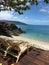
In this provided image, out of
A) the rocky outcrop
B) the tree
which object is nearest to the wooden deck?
the tree

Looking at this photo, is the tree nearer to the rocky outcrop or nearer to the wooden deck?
the wooden deck

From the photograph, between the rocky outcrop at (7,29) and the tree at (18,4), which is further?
the rocky outcrop at (7,29)

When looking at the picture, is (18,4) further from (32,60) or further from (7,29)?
(7,29)

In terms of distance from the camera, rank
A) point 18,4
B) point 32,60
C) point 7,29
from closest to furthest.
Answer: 1. point 32,60
2. point 18,4
3. point 7,29

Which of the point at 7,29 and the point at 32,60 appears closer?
the point at 32,60

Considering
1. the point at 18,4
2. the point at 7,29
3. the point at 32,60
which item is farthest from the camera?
the point at 7,29

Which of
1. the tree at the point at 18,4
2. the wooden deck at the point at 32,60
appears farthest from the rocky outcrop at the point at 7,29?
the wooden deck at the point at 32,60

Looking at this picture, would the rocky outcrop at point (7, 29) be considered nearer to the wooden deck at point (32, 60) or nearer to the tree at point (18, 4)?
the tree at point (18, 4)

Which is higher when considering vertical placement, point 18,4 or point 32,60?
point 18,4

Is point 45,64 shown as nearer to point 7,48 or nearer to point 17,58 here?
point 17,58

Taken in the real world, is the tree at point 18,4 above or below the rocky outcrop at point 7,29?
above

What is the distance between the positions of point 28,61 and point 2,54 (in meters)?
1.47

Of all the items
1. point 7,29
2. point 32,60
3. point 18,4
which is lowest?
point 7,29

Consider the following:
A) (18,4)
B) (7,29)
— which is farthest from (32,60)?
(7,29)
